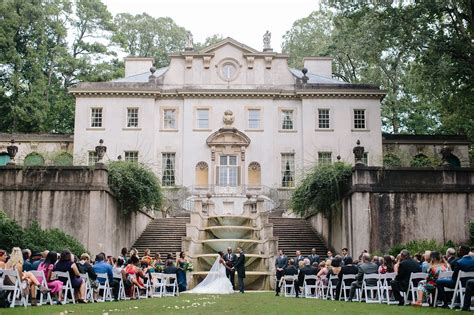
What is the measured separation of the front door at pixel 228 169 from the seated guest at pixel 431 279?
2915 centimetres

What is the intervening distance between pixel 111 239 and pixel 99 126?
1950 cm

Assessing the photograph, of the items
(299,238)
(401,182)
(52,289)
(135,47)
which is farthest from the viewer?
(135,47)

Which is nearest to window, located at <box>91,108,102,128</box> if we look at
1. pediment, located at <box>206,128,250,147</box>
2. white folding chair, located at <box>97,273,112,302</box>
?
pediment, located at <box>206,128,250,147</box>

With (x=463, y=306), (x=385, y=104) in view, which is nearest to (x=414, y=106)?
(x=385, y=104)

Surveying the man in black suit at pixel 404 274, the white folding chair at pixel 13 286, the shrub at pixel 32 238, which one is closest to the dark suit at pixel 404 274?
the man in black suit at pixel 404 274

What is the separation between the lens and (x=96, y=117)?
43844 mm

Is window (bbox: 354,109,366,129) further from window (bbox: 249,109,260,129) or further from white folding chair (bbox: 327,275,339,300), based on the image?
white folding chair (bbox: 327,275,339,300)

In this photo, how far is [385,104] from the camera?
50469 mm

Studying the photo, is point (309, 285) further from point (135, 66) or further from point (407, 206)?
point (135, 66)

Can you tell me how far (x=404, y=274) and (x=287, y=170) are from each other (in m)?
28.5

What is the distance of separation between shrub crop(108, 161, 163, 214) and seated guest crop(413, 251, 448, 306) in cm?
1400

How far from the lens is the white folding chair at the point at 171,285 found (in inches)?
778

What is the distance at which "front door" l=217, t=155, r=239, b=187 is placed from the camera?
4347 centimetres

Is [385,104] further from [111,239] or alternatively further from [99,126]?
[111,239]
